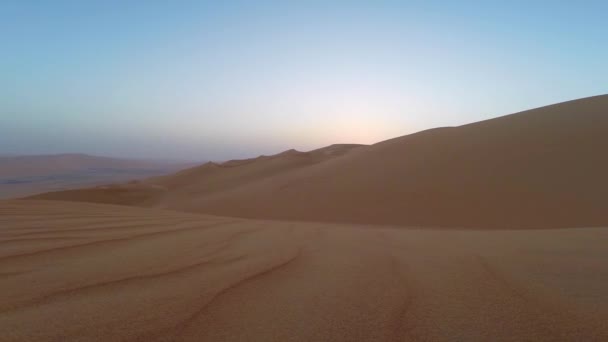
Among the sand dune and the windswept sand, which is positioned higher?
the sand dune

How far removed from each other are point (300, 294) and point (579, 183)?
17.3 feet

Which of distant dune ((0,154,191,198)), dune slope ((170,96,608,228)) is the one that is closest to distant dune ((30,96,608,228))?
dune slope ((170,96,608,228))

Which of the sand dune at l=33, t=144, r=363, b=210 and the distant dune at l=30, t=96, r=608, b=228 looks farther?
the sand dune at l=33, t=144, r=363, b=210

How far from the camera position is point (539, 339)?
1048mm

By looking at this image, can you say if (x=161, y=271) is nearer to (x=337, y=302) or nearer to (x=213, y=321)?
(x=213, y=321)

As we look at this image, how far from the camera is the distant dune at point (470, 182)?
487 centimetres

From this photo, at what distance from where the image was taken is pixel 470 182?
5.79 m

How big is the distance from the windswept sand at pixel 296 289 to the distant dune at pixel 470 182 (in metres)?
2.69

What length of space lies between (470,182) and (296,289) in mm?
5045

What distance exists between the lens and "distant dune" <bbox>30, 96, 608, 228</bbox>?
4867mm

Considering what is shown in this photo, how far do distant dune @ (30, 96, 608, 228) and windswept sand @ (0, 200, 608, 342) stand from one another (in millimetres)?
2691

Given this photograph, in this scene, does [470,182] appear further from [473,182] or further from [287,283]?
[287,283]

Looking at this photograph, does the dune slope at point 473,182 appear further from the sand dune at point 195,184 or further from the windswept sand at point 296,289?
the windswept sand at point 296,289

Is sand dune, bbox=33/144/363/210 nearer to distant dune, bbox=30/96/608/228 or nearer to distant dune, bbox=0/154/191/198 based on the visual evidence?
distant dune, bbox=30/96/608/228
